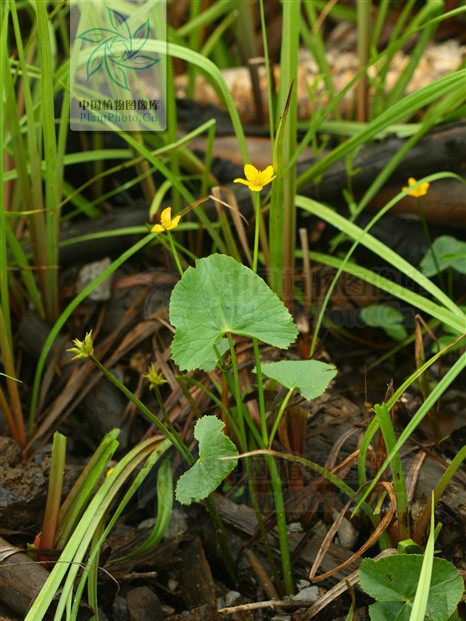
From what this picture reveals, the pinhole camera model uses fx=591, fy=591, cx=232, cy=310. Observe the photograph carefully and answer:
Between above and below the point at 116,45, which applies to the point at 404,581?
below

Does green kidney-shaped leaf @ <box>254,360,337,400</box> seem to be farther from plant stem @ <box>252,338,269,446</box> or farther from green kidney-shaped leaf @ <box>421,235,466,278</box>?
green kidney-shaped leaf @ <box>421,235,466,278</box>

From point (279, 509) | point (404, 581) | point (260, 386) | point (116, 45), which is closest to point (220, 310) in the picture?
Result: point (260, 386)

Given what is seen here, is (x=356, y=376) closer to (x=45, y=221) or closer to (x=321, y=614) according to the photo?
(x=321, y=614)

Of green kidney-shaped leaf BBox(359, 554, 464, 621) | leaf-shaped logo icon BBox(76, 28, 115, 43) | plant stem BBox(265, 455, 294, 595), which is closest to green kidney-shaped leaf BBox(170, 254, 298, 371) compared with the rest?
plant stem BBox(265, 455, 294, 595)

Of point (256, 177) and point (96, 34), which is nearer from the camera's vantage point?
point (256, 177)

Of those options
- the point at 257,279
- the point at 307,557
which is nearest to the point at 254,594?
the point at 307,557

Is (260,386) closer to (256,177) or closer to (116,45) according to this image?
(256,177)

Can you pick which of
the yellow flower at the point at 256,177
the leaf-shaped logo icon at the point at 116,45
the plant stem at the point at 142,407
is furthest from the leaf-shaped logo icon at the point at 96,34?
the plant stem at the point at 142,407
